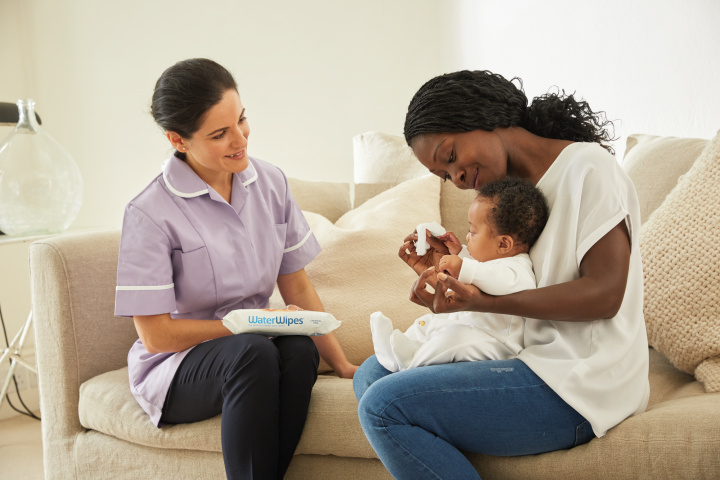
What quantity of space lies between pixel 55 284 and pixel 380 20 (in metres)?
1.86

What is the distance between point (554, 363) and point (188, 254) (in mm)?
824

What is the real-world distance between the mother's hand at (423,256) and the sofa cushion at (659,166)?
2.04 feet

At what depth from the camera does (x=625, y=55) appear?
6.48 feet

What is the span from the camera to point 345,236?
182 centimetres

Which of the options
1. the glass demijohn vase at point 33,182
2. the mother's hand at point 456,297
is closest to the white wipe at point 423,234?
the mother's hand at point 456,297

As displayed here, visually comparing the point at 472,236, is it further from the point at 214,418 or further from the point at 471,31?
the point at 471,31

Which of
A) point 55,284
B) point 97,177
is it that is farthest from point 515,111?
point 97,177

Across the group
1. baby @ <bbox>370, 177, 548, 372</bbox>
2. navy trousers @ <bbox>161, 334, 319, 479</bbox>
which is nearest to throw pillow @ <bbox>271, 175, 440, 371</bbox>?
navy trousers @ <bbox>161, 334, 319, 479</bbox>

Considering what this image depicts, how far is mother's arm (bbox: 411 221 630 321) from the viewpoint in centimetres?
101

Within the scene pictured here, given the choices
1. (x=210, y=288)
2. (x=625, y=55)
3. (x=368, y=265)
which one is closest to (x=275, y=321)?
(x=210, y=288)

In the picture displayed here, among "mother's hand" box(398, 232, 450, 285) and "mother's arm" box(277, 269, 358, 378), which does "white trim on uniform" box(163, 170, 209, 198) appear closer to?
"mother's arm" box(277, 269, 358, 378)

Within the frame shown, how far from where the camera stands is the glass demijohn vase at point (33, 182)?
2.17 m

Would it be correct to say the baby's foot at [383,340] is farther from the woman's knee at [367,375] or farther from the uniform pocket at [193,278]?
the uniform pocket at [193,278]

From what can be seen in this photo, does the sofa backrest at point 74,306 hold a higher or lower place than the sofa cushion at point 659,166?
lower
